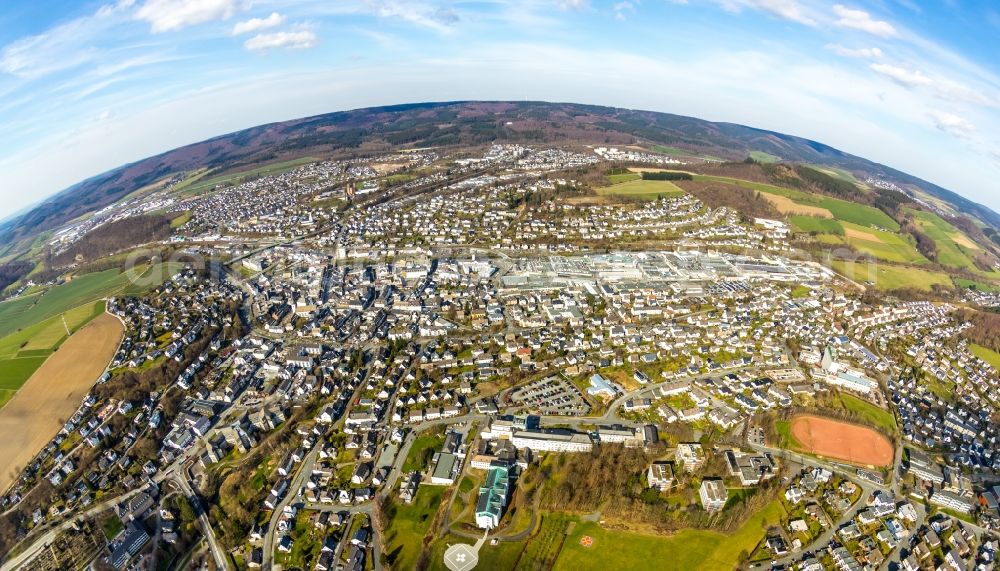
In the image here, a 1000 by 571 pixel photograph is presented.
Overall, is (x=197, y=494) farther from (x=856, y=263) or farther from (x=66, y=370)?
(x=856, y=263)

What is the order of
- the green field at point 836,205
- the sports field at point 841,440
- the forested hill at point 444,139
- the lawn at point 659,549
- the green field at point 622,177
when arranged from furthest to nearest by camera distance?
the forested hill at point 444,139 → the green field at point 622,177 → the green field at point 836,205 → the sports field at point 841,440 → the lawn at point 659,549

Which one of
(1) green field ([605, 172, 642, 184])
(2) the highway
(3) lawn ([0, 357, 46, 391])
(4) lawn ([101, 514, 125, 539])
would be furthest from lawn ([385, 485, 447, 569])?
(1) green field ([605, 172, 642, 184])

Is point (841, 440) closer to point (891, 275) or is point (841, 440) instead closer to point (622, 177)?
point (891, 275)

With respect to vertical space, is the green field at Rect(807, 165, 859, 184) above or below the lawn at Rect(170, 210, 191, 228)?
above

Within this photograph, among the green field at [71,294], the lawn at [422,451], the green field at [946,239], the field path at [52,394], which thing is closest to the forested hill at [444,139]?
the green field at [946,239]

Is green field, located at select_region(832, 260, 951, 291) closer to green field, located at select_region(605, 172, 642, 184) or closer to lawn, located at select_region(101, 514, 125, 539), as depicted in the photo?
green field, located at select_region(605, 172, 642, 184)

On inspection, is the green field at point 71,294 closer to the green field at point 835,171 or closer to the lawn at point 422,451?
the lawn at point 422,451
